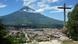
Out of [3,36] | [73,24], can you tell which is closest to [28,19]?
[3,36]

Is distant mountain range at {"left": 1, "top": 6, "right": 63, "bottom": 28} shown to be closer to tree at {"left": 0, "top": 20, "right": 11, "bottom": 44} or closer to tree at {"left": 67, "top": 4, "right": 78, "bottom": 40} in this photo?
tree at {"left": 67, "top": 4, "right": 78, "bottom": 40}

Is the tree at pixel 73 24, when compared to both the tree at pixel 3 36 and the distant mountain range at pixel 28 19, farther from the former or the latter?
the tree at pixel 3 36

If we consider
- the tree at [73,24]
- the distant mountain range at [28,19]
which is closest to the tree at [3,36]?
the distant mountain range at [28,19]

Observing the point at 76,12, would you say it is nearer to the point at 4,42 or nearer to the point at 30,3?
the point at 30,3

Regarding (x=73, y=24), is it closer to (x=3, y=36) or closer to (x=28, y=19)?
(x=28, y=19)

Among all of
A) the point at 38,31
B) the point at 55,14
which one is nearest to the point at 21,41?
the point at 38,31

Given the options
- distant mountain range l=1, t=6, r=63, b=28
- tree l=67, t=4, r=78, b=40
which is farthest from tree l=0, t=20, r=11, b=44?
tree l=67, t=4, r=78, b=40
